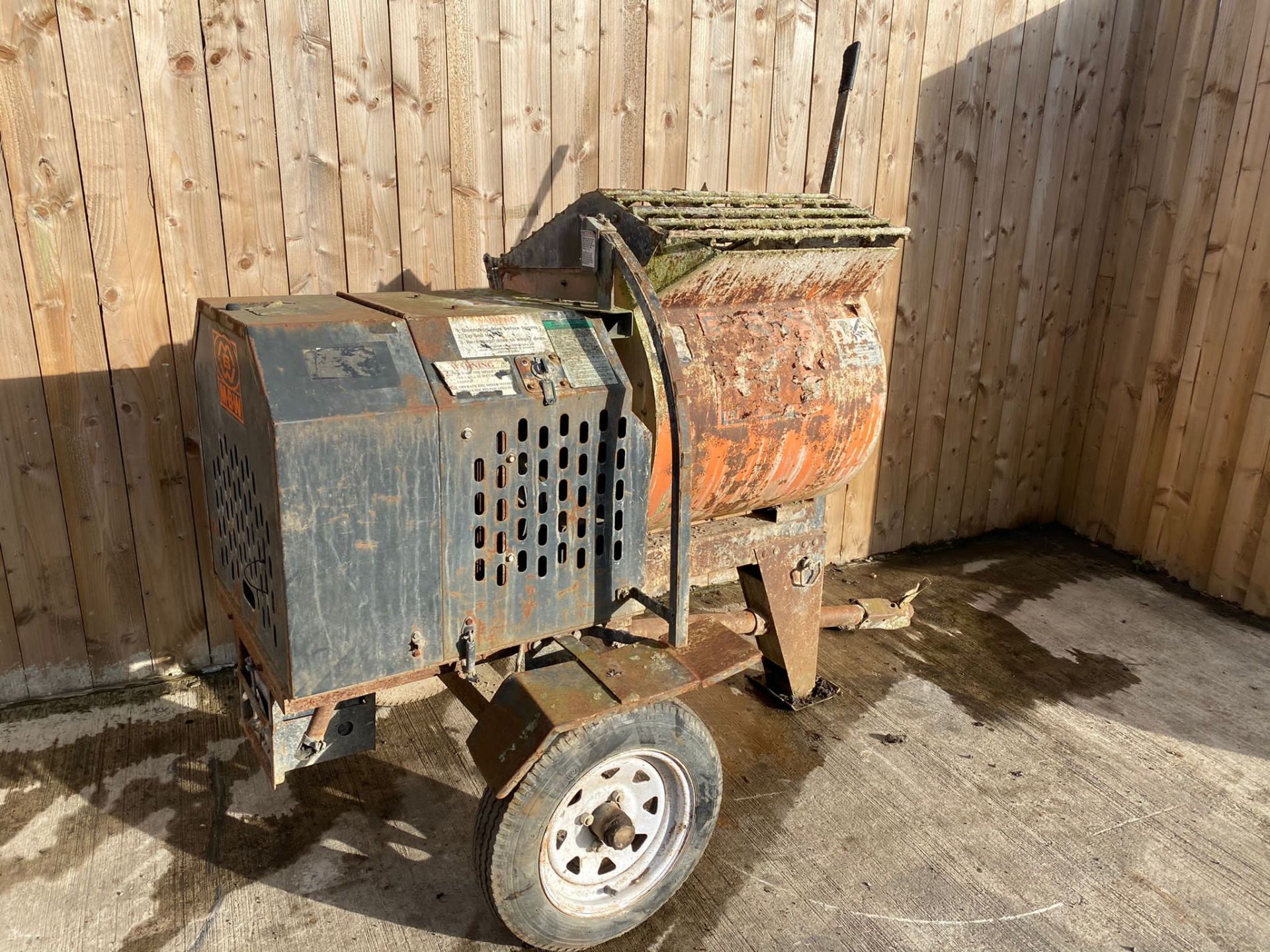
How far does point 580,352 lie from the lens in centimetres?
214

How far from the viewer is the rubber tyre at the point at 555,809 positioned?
6.72 feet

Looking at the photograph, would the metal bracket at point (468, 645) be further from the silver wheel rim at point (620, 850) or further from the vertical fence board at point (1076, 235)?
the vertical fence board at point (1076, 235)

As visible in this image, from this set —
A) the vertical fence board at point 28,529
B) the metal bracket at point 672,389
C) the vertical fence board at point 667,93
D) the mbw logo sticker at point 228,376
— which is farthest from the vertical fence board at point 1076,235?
the vertical fence board at point 28,529

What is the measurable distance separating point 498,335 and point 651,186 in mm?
1937

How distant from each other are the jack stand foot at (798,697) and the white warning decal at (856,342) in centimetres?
133

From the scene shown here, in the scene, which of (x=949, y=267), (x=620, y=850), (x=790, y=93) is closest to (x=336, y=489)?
(x=620, y=850)

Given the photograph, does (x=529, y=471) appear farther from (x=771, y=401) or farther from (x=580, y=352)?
(x=771, y=401)

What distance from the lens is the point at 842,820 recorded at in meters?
2.78

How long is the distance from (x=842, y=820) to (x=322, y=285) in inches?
99.6

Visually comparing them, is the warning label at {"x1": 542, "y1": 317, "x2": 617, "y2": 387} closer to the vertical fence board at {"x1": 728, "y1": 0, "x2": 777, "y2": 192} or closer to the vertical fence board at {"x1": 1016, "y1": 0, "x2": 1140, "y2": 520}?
the vertical fence board at {"x1": 728, "y1": 0, "x2": 777, "y2": 192}

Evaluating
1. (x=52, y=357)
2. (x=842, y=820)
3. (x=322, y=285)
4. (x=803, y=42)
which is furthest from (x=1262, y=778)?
(x=52, y=357)

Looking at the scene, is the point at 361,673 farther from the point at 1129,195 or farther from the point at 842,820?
the point at 1129,195

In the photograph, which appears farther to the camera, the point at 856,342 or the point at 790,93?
the point at 790,93

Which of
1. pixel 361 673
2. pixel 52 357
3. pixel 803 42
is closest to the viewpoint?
pixel 361 673
